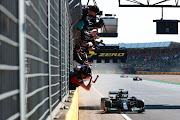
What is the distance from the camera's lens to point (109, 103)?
10.9 meters

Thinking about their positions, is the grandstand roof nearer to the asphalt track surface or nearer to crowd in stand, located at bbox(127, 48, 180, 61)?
crowd in stand, located at bbox(127, 48, 180, 61)

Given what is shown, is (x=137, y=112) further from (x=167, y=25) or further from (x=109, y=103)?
(x=167, y=25)

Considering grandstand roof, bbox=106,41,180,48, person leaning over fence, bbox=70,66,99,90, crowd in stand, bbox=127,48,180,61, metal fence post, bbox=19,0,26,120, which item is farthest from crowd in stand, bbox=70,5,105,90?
grandstand roof, bbox=106,41,180,48

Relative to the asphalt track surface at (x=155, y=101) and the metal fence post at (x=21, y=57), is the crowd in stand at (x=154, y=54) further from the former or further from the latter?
the metal fence post at (x=21, y=57)

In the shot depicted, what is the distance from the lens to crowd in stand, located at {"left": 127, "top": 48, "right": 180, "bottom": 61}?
77.8 meters

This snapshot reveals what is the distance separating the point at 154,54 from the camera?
81875 millimetres

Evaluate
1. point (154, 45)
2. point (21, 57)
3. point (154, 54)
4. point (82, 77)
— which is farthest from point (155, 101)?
point (154, 54)

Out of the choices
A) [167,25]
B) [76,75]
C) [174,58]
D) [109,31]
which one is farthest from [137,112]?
[174,58]

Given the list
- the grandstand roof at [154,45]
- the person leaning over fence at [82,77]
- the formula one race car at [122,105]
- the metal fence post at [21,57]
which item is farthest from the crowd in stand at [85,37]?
the grandstand roof at [154,45]

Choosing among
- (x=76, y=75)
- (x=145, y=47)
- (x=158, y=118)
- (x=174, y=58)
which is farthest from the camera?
(x=145, y=47)

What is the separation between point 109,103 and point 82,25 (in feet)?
12.3

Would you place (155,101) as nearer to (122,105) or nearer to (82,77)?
(122,105)

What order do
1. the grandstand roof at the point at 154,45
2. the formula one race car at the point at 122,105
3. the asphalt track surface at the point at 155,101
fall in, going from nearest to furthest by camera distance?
the asphalt track surface at the point at 155,101 → the formula one race car at the point at 122,105 → the grandstand roof at the point at 154,45

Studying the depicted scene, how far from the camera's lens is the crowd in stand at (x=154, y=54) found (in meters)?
77.8
